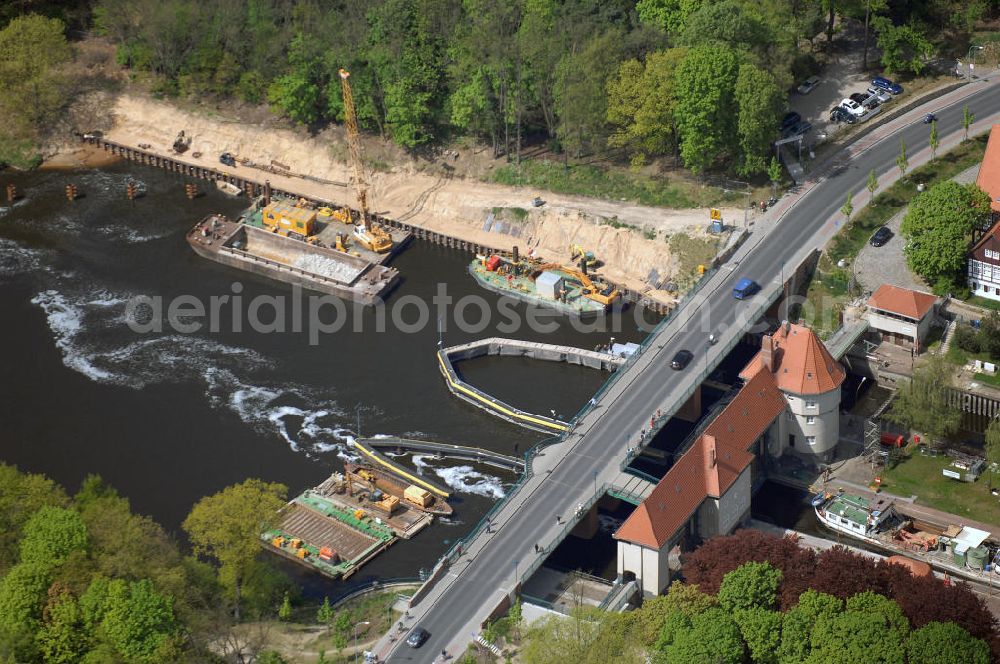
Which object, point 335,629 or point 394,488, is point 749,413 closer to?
point 394,488

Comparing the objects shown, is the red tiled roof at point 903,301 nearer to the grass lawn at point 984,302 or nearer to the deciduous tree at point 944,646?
the grass lawn at point 984,302

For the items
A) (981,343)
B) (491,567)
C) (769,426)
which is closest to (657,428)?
(769,426)

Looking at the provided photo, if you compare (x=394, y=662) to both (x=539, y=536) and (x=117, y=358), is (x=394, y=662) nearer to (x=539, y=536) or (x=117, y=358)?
(x=539, y=536)

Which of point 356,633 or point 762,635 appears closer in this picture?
point 762,635

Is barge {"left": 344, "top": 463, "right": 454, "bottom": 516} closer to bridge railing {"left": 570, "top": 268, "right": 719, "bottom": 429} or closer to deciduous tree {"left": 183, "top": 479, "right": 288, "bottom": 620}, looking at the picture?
bridge railing {"left": 570, "top": 268, "right": 719, "bottom": 429}

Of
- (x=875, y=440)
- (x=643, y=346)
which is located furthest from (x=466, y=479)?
(x=875, y=440)

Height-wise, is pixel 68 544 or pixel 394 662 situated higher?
pixel 68 544

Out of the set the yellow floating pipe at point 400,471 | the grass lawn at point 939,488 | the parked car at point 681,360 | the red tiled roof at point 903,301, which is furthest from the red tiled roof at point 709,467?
the yellow floating pipe at point 400,471
